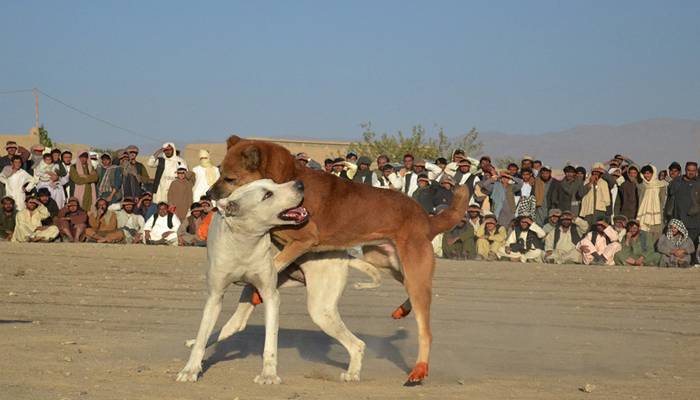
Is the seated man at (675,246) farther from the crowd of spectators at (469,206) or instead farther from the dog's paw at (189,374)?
the dog's paw at (189,374)

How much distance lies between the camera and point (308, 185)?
346 inches

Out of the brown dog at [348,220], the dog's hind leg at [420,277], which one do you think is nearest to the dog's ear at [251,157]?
the brown dog at [348,220]

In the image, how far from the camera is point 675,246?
2012 cm

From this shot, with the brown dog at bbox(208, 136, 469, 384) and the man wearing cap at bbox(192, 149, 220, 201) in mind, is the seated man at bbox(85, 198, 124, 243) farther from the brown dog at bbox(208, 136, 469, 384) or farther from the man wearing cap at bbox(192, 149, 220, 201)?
the brown dog at bbox(208, 136, 469, 384)

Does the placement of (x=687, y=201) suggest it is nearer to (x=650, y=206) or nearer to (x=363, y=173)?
(x=650, y=206)

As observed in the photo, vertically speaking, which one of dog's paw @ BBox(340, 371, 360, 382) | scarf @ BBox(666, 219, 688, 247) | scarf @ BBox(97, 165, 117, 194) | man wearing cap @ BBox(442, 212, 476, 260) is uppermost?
scarf @ BBox(97, 165, 117, 194)

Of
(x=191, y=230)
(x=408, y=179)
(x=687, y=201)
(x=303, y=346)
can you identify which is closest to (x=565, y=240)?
(x=687, y=201)

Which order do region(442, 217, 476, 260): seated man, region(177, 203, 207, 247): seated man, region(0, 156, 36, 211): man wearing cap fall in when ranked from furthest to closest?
region(0, 156, 36, 211): man wearing cap, region(177, 203, 207, 247): seated man, region(442, 217, 476, 260): seated man

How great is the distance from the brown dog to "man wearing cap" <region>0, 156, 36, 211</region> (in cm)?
1494

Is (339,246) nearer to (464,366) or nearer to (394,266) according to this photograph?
(394,266)

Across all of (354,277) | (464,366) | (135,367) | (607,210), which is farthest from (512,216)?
(135,367)

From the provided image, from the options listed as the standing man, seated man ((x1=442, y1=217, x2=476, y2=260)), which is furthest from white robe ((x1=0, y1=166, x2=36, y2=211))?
the standing man

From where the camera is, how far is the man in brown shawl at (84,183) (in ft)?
75.0

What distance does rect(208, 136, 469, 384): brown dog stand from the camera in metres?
8.60
